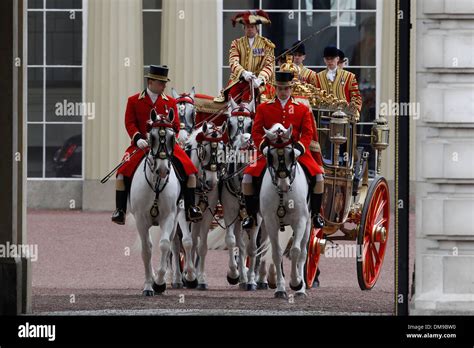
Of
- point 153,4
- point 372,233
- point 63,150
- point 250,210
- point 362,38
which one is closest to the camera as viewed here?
point 250,210

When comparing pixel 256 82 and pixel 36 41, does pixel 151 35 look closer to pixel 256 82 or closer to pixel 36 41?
pixel 36 41

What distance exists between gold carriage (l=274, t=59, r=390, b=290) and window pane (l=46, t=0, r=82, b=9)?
10.6 meters

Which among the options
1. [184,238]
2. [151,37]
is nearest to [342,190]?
[184,238]

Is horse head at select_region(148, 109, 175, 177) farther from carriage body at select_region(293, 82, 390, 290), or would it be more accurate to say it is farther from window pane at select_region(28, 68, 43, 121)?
window pane at select_region(28, 68, 43, 121)

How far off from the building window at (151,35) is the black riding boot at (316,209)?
12.7m

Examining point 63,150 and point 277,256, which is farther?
point 63,150

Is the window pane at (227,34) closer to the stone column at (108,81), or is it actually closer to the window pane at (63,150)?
the stone column at (108,81)

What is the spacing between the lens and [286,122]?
15211 mm

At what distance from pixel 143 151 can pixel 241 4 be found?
11.9 metres

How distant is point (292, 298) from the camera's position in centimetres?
1477

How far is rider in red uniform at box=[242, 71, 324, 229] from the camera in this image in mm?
15180

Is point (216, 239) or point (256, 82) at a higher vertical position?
point (256, 82)

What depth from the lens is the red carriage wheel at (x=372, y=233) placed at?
16.6m

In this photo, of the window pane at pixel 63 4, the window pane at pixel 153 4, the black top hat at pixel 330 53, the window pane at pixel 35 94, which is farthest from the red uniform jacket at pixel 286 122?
the window pane at pixel 63 4
